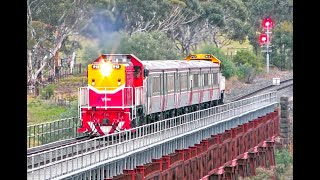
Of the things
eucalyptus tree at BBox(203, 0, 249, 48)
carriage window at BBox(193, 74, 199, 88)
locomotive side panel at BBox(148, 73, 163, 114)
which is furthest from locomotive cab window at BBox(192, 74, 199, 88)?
eucalyptus tree at BBox(203, 0, 249, 48)

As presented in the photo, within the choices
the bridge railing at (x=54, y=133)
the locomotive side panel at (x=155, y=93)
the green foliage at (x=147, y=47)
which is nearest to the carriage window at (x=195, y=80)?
the bridge railing at (x=54, y=133)

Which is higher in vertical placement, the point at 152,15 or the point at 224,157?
the point at 152,15

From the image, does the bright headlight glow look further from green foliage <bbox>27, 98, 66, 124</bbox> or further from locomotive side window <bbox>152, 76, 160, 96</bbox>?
green foliage <bbox>27, 98, 66, 124</bbox>

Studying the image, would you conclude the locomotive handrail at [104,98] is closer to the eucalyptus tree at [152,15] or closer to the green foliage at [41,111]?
the green foliage at [41,111]

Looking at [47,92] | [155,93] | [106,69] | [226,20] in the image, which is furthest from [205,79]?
[226,20]

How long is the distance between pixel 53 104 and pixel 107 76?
27979 mm

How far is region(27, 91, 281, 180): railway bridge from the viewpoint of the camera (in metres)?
22.0

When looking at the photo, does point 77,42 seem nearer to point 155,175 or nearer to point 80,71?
point 80,71

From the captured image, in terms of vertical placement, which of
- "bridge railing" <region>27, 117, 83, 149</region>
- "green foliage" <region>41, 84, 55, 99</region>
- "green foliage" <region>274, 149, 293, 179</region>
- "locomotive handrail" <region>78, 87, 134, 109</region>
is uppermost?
"locomotive handrail" <region>78, 87, 134, 109</region>

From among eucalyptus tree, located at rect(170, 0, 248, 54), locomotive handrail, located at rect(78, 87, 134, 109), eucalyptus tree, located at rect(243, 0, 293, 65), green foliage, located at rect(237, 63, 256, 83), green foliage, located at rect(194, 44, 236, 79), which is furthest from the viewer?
eucalyptus tree, located at rect(243, 0, 293, 65)

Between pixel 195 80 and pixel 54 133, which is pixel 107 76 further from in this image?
pixel 195 80

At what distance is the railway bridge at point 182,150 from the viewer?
22000 millimetres

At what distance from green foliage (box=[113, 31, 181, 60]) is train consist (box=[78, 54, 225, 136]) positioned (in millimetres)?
20553

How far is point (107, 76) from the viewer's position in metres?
30.0
